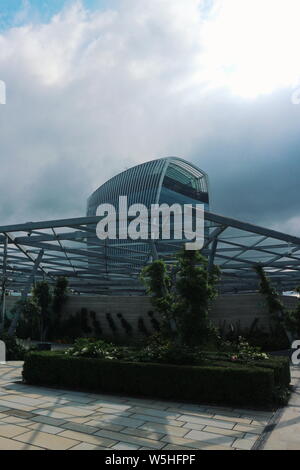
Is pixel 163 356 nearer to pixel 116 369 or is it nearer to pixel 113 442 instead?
pixel 116 369

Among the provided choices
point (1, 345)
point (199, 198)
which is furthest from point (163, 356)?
point (199, 198)

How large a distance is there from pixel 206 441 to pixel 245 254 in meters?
22.1

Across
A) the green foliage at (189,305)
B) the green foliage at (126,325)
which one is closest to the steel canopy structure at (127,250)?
the green foliage at (189,305)

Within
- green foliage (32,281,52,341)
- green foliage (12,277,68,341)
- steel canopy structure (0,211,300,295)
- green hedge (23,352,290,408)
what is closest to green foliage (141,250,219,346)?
steel canopy structure (0,211,300,295)

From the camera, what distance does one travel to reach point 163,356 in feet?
36.4

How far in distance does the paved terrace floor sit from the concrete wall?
1360 cm

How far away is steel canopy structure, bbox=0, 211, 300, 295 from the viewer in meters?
19.6

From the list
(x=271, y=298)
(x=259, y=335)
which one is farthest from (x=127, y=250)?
(x=259, y=335)

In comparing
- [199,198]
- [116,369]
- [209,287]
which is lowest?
[116,369]

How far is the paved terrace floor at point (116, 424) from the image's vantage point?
640 cm

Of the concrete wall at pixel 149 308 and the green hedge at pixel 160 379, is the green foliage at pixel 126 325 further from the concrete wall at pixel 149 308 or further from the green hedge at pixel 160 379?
the green hedge at pixel 160 379

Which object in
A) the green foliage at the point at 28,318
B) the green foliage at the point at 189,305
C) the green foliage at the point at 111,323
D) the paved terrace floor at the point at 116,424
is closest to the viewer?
the paved terrace floor at the point at 116,424

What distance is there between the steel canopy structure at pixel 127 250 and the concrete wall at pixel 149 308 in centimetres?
310

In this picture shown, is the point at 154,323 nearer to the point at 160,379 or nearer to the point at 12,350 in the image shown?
the point at 12,350
